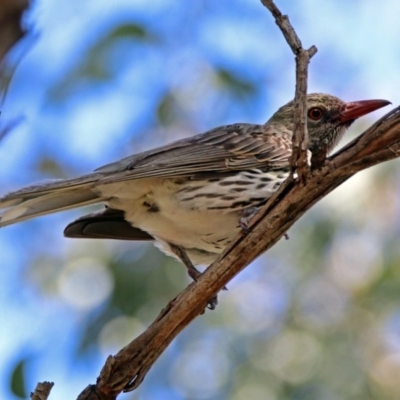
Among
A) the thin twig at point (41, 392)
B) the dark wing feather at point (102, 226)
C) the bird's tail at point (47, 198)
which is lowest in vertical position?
the thin twig at point (41, 392)

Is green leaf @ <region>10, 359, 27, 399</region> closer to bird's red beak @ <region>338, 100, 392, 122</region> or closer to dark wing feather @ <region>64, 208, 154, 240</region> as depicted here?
dark wing feather @ <region>64, 208, 154, 240</region>

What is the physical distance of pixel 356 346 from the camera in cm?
503

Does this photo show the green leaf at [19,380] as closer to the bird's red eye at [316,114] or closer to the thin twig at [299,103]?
the thin twig at [299,103]

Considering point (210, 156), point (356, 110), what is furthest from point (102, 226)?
point (356, 110)

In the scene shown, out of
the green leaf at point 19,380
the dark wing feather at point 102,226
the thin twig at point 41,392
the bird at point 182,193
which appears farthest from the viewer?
the dark wing feather at point 102,226

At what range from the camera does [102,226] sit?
3.84 m

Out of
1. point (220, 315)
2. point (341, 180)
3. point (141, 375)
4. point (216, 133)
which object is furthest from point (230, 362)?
point (341, 180)

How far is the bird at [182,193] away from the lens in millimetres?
3510

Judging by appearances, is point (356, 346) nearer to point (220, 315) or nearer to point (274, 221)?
point (220, 315)

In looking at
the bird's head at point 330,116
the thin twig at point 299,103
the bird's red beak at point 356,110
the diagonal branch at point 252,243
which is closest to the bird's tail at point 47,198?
the diagonal branch at point 252,243

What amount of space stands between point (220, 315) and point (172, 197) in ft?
5.90

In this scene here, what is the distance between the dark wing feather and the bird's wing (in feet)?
0.94

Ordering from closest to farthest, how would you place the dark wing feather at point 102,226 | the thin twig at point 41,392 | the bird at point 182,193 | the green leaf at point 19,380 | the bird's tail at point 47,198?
the thin twig at point 41,392, the bird's tail at point 47,198, the green leaf at point 19,380, the bird at point 182,193, the dark wing feather at point 102,226

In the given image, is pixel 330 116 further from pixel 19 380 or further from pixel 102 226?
pixel 19 380
